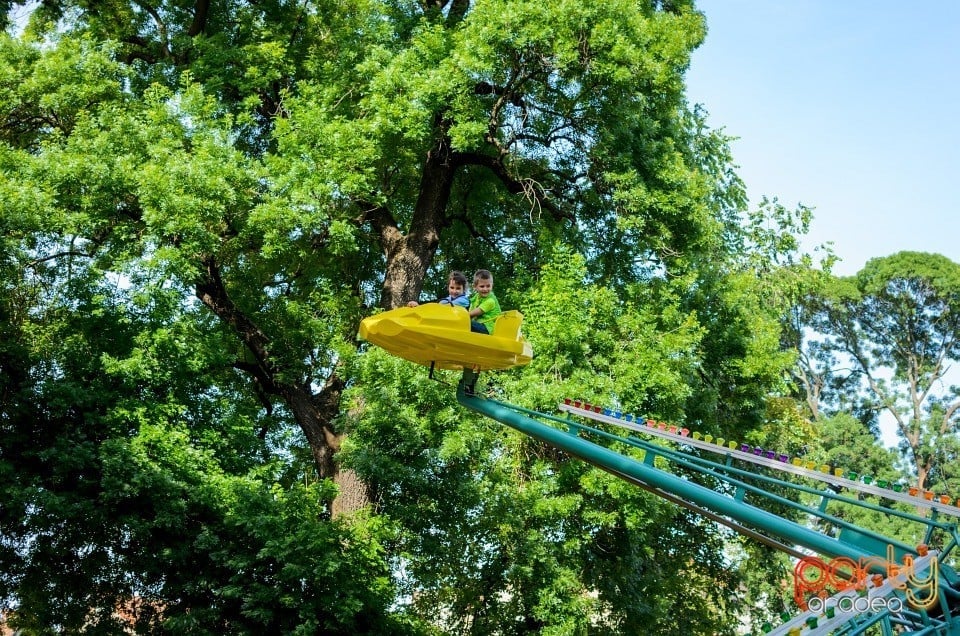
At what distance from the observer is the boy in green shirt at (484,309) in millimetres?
6887

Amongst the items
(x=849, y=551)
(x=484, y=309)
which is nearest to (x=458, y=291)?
(x=484, y=309)

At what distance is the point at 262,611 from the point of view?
1227 centimetres

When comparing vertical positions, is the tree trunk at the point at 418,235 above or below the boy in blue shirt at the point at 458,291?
A: above

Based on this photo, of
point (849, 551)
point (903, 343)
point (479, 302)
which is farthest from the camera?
point (903, 343)

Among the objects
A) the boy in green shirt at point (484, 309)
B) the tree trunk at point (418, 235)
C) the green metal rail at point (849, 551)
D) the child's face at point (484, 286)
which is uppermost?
the tree trunk at point (418, 235)

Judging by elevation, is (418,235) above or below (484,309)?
above

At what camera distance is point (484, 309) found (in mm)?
6941

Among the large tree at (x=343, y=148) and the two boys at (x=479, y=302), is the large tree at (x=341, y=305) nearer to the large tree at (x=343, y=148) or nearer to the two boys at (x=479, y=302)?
the large tree at (x=343, y=148)

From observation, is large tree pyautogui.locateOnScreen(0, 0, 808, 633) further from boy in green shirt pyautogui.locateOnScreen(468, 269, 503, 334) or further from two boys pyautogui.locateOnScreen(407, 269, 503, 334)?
boy in green shirt pyautogui.locateOnScreen(468, 269, 503, 334)

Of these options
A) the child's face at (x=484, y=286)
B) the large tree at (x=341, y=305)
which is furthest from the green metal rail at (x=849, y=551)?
the large tree at (x=341, y=305)

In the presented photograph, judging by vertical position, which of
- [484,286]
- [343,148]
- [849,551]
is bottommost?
[849,551]

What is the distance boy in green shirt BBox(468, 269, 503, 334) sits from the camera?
689cm

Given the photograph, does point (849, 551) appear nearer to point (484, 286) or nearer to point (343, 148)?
point (484, 286)

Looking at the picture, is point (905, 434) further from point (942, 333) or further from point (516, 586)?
point (516, 586)
